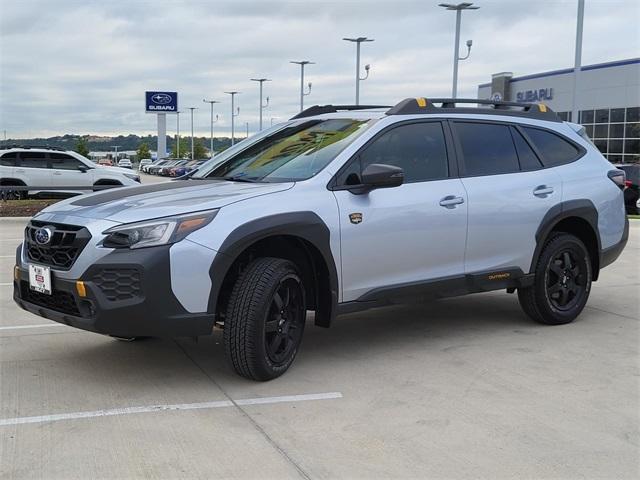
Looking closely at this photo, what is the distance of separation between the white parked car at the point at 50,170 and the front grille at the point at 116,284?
16.9 meters

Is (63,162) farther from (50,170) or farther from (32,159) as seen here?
(32,159)

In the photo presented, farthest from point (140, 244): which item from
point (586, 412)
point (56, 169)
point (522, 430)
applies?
point (56, 169)

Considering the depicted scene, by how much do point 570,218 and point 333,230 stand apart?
8.53 feet

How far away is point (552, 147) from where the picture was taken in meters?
6.34

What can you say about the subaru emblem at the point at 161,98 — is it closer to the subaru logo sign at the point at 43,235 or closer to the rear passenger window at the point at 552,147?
the rear passenger window at the point at 552,147

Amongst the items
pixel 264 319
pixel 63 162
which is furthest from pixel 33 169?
pixel 264 319

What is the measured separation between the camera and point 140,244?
→ 4.14 meters

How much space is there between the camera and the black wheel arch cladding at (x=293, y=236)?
4285mm

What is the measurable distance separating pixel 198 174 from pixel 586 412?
131 inches

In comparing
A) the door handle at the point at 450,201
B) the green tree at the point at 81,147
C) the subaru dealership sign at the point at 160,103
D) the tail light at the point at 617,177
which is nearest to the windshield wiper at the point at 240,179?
the door handle at the point at 450,201

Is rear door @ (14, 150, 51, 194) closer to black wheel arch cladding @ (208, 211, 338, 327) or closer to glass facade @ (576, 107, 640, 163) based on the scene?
black wheel arch cladding @ (208, 211, 338, 327)

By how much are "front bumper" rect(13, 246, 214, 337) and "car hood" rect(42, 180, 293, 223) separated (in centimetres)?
27

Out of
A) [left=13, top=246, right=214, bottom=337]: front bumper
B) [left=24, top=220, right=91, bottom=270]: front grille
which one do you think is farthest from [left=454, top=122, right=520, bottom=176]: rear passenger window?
[left=24, top=220, right=91, bottom=270]: front grille

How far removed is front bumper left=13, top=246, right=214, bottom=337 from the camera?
409cm
